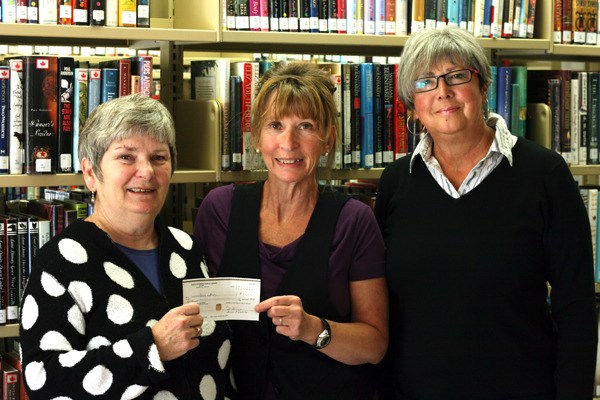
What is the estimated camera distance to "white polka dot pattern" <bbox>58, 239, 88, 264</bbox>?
214 centimetres

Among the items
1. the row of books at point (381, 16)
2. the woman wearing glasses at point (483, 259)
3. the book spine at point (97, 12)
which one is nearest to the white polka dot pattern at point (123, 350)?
the woman wearing glasses at point (483, 259)

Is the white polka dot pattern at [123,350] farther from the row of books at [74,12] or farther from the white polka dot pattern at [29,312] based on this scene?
the row of books at [74,12]

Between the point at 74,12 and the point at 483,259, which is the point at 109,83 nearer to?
the point at 74,12

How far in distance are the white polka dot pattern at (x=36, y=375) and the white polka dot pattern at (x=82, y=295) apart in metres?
0.16

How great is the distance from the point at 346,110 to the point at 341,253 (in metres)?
1.02

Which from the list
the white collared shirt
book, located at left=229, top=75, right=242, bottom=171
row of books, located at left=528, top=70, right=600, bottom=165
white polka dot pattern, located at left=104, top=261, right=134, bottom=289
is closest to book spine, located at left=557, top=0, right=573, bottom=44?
row of books, located at left=528, top=70, right=600, bottom=165

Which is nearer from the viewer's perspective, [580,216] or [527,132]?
[580,216]

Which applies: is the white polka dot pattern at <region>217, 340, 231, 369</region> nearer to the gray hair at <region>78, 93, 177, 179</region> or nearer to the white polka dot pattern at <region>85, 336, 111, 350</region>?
the white polka dot pattern at <region>85, 336, 111, 350</region>

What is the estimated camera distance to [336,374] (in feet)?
8.25

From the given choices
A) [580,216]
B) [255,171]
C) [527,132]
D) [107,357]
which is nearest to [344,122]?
[255,171]

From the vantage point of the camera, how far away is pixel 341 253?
2.50m

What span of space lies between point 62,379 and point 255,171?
4.39 feet

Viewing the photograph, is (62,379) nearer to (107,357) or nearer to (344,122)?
(107,357)

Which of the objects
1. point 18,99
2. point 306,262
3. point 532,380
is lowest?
point 532,380
